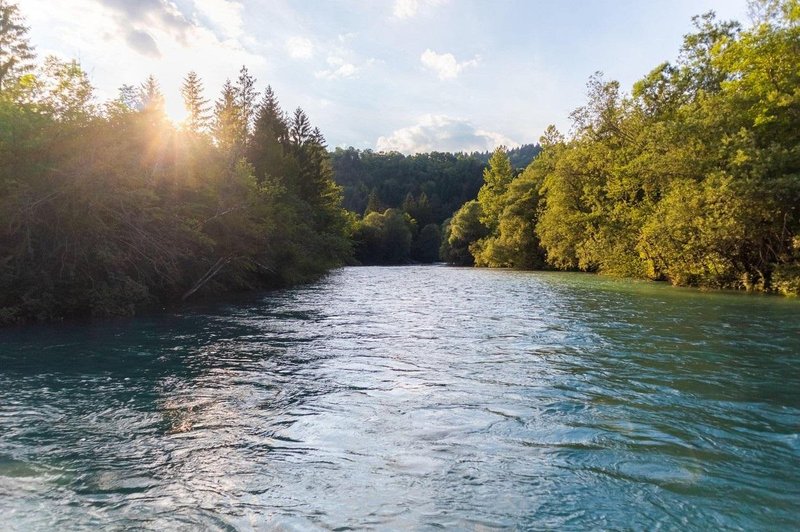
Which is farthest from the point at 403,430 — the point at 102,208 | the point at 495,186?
the point at 495,186

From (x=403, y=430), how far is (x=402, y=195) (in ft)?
478

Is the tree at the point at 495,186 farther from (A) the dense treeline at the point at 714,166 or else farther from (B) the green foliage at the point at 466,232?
(A) the dense treeline at the point at 714,166

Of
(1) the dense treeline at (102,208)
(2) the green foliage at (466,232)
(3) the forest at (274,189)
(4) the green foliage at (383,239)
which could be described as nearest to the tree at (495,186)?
(2) the green foliage at (466,232)

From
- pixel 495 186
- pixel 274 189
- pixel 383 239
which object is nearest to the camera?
pixel 274 189

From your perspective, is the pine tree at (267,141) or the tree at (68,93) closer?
the tree at (68,93)

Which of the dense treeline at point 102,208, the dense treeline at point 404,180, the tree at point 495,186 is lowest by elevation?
→ the dense treeline at point 102,208

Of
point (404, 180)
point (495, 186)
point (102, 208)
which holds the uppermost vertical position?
point (404, 180)

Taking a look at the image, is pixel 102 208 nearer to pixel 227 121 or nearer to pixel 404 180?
pixel 227 121

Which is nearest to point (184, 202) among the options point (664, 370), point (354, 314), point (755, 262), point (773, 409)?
point (354, 314)

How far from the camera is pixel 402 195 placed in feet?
494

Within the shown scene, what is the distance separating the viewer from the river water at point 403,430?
183 inches

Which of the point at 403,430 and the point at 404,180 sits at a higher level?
the point at 404,180

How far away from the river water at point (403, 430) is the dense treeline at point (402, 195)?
8618cm

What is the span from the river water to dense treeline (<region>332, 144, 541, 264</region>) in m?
86.2
